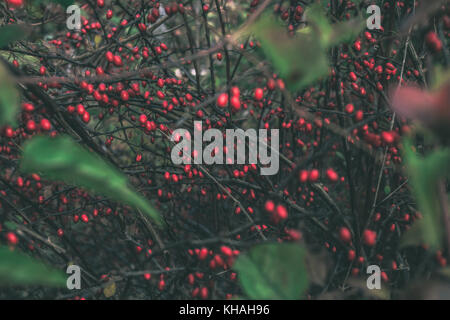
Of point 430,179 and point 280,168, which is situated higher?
point 280,168

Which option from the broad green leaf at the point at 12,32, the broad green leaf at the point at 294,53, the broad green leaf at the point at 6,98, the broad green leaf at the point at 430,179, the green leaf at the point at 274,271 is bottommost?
the green leaf at the point at 274,271

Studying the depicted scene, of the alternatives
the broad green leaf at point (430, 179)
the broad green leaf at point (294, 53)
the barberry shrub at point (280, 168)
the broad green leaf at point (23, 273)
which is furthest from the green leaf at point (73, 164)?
the broad green leaf at point (430, 179)

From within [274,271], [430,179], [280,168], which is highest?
[280,168]

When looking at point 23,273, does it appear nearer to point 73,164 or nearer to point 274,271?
point 73,164

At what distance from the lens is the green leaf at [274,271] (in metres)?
0.67

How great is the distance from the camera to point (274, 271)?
2.31 ft

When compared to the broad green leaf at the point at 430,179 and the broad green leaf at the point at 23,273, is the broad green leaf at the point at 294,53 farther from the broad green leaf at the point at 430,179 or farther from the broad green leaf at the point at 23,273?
the broad green leaf at the point at 23,273

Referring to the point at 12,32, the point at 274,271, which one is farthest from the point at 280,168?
the point at 12,32

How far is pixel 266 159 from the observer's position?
1551 millimetres

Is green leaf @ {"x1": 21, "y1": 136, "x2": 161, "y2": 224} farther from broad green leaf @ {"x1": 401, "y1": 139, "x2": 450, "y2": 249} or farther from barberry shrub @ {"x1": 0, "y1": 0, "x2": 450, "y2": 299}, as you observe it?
broad green leaf @ {"x1": 401, "y1": 139, "x2": 450, "y2": 249}

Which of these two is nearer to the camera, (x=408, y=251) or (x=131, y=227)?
(x=408, y=251)

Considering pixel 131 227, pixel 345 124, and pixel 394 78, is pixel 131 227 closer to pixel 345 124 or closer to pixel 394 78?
pixel 345 124
